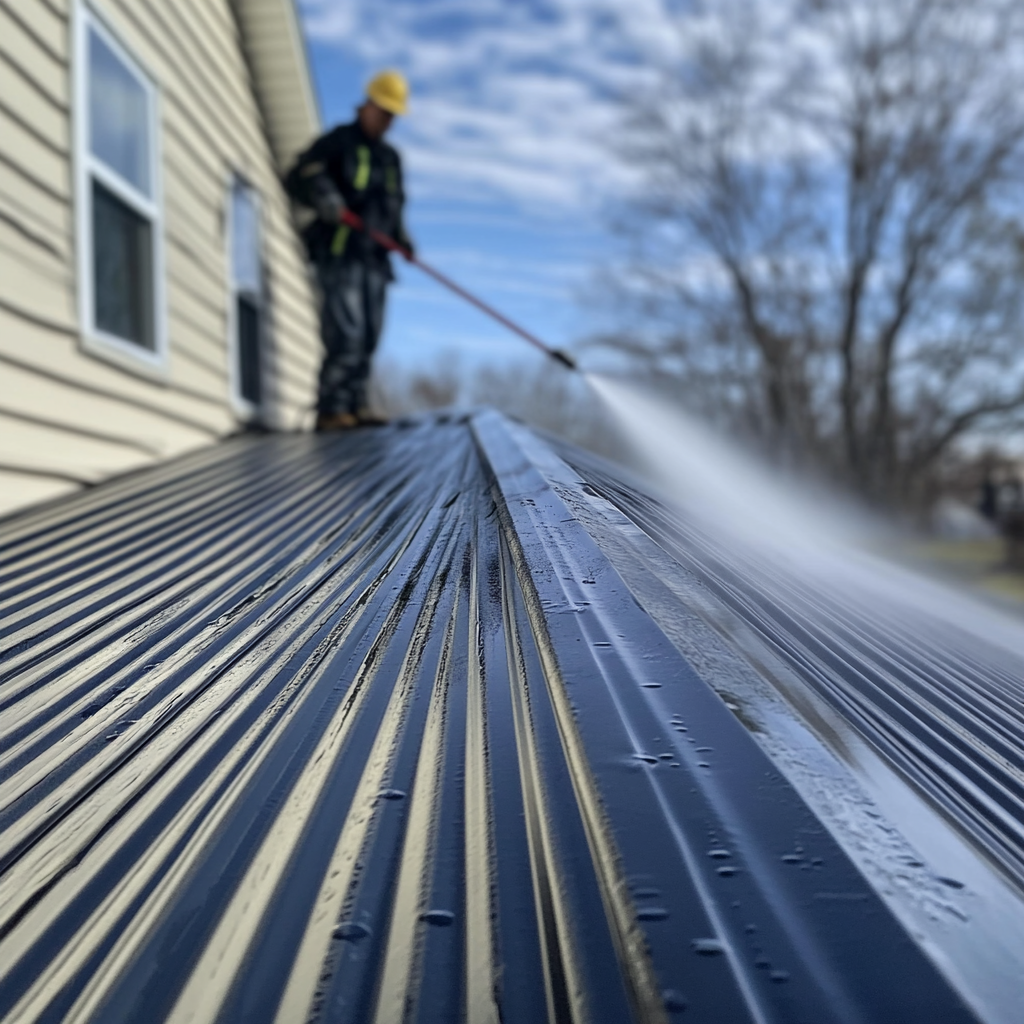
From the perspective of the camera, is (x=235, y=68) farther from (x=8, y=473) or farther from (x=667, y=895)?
(x=667, y=895)

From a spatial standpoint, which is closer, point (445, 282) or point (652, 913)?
point (652, 913)

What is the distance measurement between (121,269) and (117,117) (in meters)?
0.69

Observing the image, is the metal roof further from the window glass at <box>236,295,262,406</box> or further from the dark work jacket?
the window glass at <box>236,295,262,406</box>

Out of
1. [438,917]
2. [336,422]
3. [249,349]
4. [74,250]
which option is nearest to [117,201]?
[74,250]

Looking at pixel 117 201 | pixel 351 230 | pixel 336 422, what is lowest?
pixel 336 422

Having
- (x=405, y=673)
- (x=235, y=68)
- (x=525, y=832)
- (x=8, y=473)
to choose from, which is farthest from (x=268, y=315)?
(x=525, y=832)

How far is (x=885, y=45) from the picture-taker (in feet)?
55.8

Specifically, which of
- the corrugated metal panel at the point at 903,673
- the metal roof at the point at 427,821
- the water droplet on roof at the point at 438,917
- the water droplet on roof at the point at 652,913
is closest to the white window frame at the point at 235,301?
the corrugated metal panel at the point at 903,673

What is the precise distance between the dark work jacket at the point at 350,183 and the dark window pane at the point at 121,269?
39.4 inches

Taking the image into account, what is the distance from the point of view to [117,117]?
3754 mm

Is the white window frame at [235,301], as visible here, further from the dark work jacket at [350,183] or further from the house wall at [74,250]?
the dark work jacket at [350,183]

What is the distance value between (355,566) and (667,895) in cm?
113

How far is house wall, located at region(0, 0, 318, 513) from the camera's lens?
2836mm

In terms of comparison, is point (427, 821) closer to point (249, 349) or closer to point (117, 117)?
point (117, 117)
